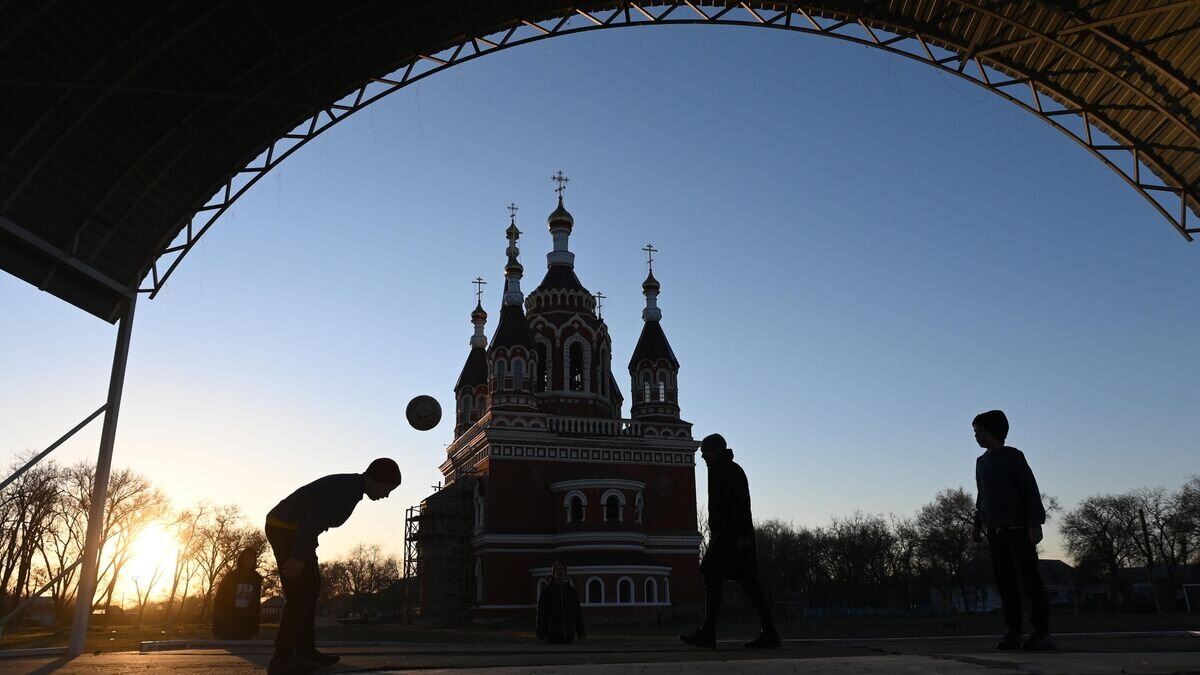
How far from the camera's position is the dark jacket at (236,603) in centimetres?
950

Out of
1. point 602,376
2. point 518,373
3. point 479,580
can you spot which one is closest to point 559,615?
point 479,580

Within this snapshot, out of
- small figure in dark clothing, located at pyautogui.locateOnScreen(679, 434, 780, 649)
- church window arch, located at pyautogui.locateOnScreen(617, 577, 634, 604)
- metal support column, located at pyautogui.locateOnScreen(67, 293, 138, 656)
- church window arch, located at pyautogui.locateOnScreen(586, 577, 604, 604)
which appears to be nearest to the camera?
small figure in dark clothing, located at pyautogui.locateOnScreen(679, 434, 780, 649)

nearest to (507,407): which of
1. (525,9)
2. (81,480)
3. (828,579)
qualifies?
(81,480)

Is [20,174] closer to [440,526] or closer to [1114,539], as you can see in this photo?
[440,526]

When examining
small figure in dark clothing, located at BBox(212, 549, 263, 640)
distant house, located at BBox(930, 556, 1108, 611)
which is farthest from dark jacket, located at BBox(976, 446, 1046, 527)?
distant house, located at BBox(930, 556, 1108, 611)

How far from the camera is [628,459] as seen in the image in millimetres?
42688

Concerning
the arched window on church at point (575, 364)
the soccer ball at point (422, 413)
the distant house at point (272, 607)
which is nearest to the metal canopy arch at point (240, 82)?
the soccer ball at point (422, 413)

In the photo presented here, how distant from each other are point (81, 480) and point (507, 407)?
75.9ft

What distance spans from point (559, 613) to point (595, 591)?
980 inches

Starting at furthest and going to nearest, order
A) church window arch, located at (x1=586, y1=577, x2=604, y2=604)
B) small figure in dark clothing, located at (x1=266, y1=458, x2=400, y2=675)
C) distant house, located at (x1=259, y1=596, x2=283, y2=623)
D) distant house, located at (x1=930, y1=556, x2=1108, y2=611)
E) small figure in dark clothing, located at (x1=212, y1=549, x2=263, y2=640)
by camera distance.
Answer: distant house, located at (x1=930, y1=556, x2=1108, y2=611)
distant house, located at (x1=259, y1=596, x2=283, y2=623)
church window arch, located at (x1=586, y1=577, x2=604, y2=604)
small figure in dark clothing, located at (x1=212, y1=549, x2=263, y2=640)
small figure in dark clothing, located at (x1=266, y1=458, x2=400, y2=675)

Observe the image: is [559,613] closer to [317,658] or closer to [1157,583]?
[317,658]

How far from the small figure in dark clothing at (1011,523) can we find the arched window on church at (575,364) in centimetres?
3844

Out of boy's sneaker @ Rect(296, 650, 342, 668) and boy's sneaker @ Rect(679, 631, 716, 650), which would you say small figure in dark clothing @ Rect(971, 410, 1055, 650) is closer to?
boy's sneaker @ Rect(679, 631, 716, 650)

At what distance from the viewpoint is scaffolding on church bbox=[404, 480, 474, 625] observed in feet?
136
